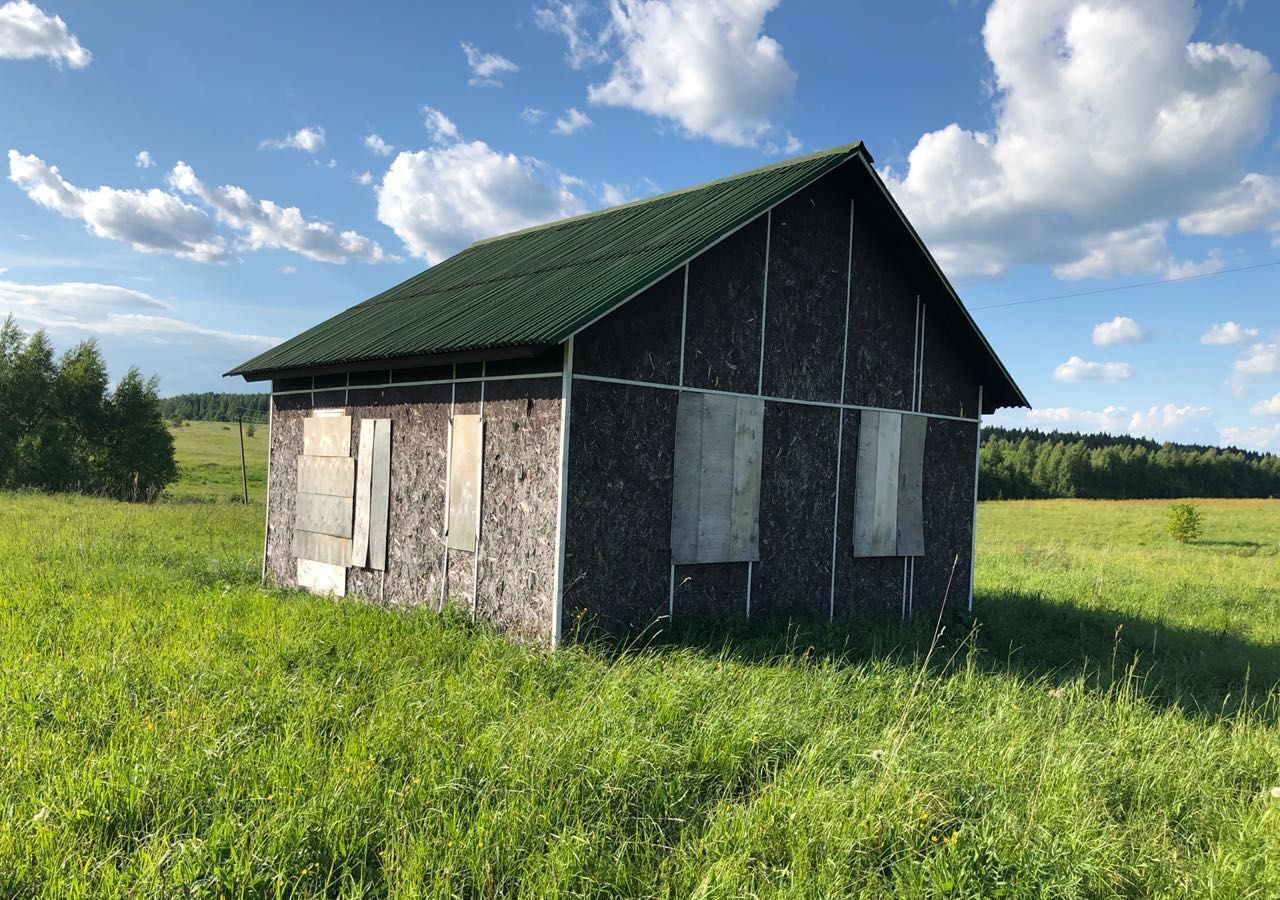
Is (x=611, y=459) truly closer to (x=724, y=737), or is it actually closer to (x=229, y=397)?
(x=724, y=737)

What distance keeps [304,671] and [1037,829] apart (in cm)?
566

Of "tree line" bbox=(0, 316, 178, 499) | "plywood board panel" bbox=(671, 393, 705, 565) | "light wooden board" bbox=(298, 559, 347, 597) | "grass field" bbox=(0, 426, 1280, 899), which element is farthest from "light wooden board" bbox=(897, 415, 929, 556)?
"tree line" bbox=(0, 316, 178, 499)

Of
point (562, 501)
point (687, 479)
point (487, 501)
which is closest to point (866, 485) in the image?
point (687, 479)

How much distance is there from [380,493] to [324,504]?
145cm

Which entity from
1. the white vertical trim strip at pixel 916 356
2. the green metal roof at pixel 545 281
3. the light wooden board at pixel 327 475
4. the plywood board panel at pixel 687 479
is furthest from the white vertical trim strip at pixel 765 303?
the light wooden board at pixel 327 475

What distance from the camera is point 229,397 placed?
137 m

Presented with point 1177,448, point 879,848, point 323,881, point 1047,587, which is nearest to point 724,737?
point 879,848

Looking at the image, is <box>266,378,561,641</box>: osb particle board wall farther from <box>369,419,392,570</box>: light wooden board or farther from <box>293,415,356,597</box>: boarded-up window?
<box>293,415,356,597</box>: boarded-up window

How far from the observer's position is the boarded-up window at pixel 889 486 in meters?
11.5

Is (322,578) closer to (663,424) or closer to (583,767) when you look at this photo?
(663,424)

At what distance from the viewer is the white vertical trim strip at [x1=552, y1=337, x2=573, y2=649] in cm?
845

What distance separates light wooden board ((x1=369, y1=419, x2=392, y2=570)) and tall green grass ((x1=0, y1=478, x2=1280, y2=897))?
137cm

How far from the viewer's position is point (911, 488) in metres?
12.1

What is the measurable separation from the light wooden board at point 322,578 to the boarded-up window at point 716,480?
4.96 metres
